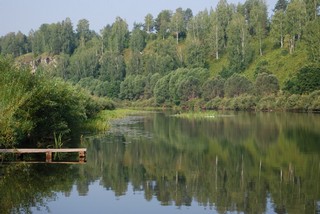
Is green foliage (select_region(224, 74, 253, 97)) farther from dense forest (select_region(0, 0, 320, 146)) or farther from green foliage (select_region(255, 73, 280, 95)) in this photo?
green foliage (select_region(255, 73, 280, 95))

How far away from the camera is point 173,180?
30.3m

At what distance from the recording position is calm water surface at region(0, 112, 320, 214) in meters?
23.8

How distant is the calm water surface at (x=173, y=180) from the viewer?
2383 centimetres

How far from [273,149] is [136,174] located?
17.4m

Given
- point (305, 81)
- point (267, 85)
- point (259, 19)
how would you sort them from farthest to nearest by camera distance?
1. point (259, 19)
2. point (267, 85)
3. point (305, 81)

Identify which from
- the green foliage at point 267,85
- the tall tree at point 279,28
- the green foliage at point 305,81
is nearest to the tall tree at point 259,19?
the tall tree at point 279,28

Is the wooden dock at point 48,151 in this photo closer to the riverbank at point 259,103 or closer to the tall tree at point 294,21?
the riverbank at point 259,103

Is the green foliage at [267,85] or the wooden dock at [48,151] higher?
the green foliage at [267,85]

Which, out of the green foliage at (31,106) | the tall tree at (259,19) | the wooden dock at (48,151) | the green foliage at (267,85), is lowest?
the wooden dock at (48,151)

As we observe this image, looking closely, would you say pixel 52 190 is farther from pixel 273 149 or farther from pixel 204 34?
pixel 204 34

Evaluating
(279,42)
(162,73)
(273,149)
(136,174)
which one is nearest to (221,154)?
(273,149)

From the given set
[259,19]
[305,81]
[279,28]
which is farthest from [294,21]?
[305,81]

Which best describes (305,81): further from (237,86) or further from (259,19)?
(259,19)

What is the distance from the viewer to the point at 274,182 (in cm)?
2917
